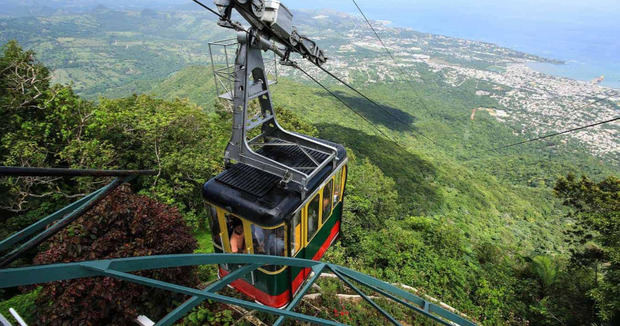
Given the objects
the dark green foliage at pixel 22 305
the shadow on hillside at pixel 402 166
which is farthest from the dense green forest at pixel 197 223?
the shadow on hillside at pixel 402 166

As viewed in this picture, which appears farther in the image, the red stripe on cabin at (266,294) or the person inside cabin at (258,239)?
the red stripe on cabin at (266,294)

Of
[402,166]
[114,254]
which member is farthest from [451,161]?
[114,254]

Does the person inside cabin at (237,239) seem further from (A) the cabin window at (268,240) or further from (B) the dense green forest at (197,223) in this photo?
(B) the dense green forest at (197,223)

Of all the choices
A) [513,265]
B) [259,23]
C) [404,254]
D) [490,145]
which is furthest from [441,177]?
[490,145]

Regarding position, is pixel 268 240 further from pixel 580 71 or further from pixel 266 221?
pixel 580 71

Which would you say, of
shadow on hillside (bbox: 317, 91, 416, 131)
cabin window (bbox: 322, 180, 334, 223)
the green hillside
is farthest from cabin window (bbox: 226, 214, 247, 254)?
shadow on hillside (bbox: 317, 91, 416, 131)

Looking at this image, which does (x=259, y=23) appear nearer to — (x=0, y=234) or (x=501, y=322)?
(x=0, y=234)
